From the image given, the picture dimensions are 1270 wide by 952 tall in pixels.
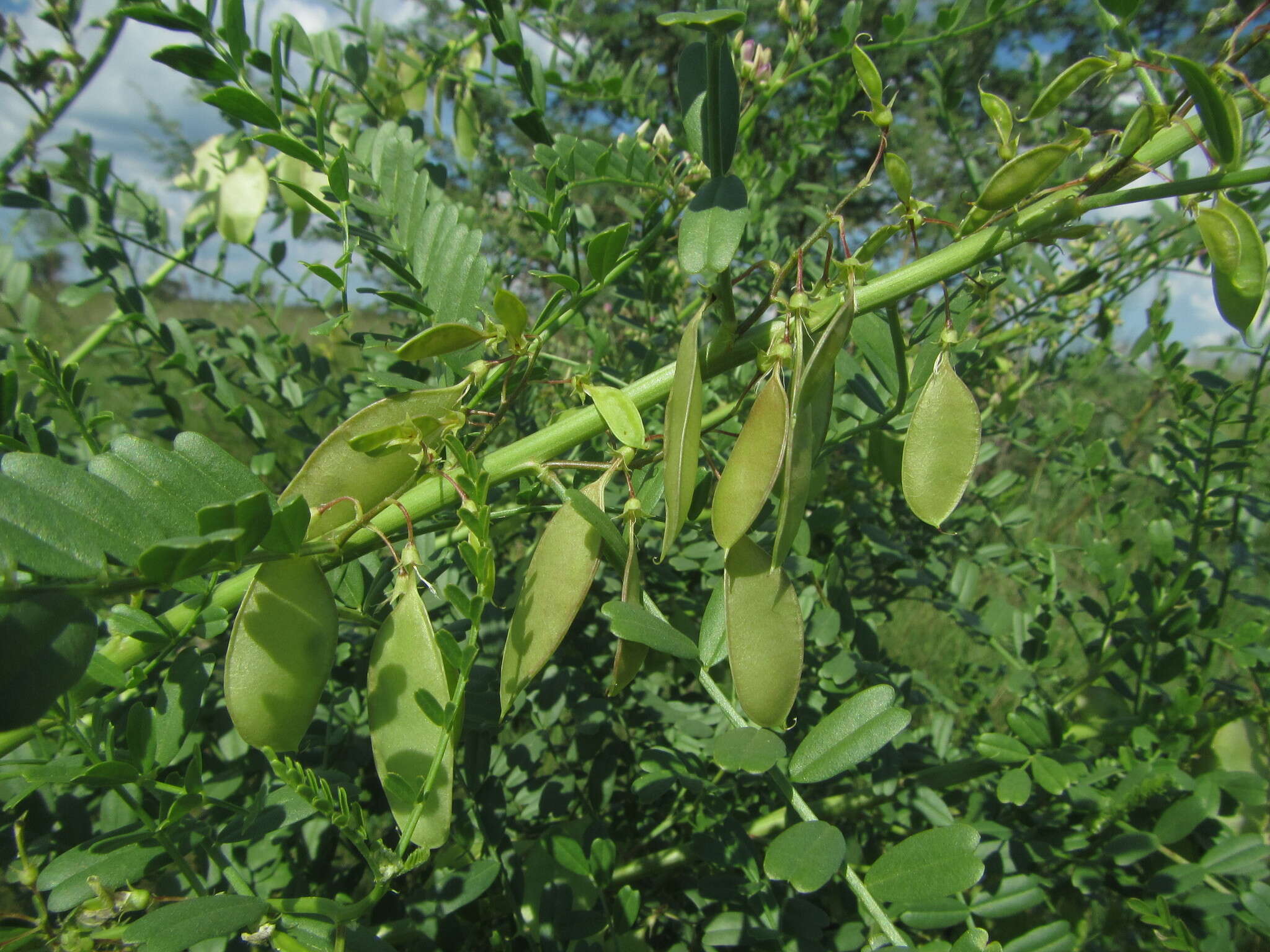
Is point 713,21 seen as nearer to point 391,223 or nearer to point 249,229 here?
point 391,223

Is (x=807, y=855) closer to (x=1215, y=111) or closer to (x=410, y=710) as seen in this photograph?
(x=410, y=710)

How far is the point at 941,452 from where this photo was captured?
495 mm

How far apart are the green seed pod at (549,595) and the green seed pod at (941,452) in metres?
0.21

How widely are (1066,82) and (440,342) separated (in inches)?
15.7

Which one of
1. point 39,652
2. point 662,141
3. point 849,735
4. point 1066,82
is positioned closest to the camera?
point 39,652

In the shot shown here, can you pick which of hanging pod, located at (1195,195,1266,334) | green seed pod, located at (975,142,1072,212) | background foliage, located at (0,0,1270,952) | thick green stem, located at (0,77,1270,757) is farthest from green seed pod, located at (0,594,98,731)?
hanging pod, located at (1195,195,1266,334)

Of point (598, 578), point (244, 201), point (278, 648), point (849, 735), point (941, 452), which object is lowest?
point (598, 578)

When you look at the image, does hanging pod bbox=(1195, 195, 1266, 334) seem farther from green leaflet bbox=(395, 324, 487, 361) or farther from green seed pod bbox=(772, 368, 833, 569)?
green leaflet bbox=(395, 324, 487, 361)

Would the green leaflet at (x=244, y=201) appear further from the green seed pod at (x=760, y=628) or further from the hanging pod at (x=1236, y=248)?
the hanging pod at (x=1236, y=248)

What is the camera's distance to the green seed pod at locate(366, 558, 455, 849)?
1.43 feet

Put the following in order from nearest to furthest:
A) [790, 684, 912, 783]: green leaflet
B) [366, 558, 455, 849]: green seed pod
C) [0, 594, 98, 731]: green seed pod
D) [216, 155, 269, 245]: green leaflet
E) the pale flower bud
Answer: [0, 594, 98, 731]: green seed pod, [366, 558, 455, 849]: green seed pod, [790, 684, 912, 783]: green leaflet, the pale flower bud, [216, 155, 269, 245]: green leaflet

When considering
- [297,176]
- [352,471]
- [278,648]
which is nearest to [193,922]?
[278,648]

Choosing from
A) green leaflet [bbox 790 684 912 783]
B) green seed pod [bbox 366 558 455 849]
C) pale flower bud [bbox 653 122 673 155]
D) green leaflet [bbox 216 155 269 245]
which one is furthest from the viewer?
green leaflet [bbox 216 155 269 245]

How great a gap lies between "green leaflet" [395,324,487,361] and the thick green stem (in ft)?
0.25
